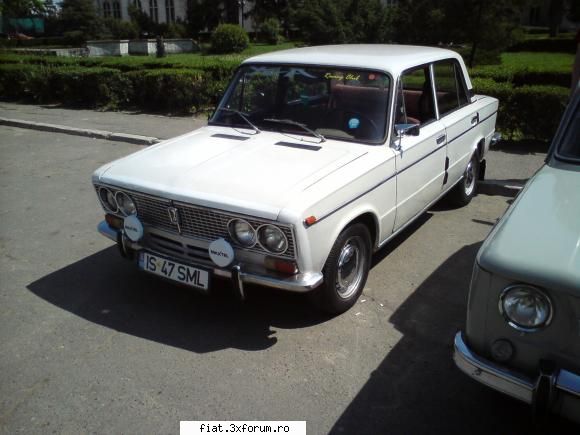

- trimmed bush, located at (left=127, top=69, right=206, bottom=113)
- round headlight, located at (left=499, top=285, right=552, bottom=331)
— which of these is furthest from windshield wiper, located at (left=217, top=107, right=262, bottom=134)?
trimmed bush, located at (left=127, top=69, right=206, bottom=113)

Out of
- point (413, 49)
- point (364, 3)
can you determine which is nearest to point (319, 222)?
point (413, 49)

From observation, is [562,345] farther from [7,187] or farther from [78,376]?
[7,187]

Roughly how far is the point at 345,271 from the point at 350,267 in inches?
2.8

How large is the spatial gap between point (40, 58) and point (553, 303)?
18153 millimetres

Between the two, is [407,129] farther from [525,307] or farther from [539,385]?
[539,385]

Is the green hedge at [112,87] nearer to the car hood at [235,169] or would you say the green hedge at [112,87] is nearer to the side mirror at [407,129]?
the car hood at [235,169]

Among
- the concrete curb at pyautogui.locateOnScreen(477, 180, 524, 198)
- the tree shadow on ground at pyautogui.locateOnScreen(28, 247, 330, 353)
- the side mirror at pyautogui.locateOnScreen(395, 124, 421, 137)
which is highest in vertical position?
the side mirror at pyautogui.locateOnScreen(395, 124, 421, 137)

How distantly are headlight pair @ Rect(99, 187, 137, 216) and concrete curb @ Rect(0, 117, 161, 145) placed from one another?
5.26m

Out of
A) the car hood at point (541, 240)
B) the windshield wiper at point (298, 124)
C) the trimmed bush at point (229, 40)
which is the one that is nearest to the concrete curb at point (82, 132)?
the windshield wiper at point (298, 124)

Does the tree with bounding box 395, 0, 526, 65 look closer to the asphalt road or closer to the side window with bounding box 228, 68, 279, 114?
the asphalt road

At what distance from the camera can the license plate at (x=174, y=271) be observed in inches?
141

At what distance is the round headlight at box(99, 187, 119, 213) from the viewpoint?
403 cm

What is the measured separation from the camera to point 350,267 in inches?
158

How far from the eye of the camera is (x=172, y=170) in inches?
151
